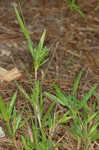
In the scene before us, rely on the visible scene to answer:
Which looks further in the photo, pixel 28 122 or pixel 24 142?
pixel 28 122

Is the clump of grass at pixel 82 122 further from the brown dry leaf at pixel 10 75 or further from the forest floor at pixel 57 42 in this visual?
the brown dry leaf at pixel 10 75

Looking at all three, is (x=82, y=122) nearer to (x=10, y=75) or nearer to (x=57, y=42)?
(x=10, y=75)

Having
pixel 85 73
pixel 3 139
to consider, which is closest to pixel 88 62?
pixel 85 73

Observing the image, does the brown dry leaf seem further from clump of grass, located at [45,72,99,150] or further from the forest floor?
clump of grass, located at [45,72,99,150]

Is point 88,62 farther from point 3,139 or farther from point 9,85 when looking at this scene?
point 3,139

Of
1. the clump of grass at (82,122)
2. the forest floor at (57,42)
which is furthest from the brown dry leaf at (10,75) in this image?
the clump of grass at (82,122)

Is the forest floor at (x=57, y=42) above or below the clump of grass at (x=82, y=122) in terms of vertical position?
above

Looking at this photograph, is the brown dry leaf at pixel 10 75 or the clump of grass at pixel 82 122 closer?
the clump of grass at pixel 82 122

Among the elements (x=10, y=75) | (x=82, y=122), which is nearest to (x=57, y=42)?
(x=10, y=75)
